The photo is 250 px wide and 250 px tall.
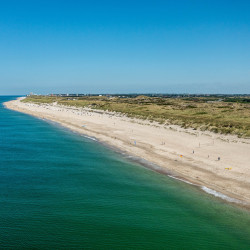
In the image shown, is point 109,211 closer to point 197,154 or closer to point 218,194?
point 218,194

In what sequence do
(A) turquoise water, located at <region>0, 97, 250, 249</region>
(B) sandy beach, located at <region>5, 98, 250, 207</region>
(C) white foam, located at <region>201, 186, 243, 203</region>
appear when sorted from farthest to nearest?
(B) sandy beach, located at <region>5, 98, 250, 207</region> < (C) white foam, located at <region>201, 186, 243, 203</region> < (A) turquoise water, located at <region>0, 97, 250, 249</region>

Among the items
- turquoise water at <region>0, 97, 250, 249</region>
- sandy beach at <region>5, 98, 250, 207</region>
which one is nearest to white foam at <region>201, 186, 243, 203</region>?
sandy beach at <region>5, 98, 250, 207</region>

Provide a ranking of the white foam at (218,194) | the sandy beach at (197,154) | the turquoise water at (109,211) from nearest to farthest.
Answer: the turquoise water at (109,211) → the white foam at (218,194) → the sandy beach at (197,154)

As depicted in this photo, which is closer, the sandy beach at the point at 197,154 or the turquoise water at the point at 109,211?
the turquoise water at the point at 109,211

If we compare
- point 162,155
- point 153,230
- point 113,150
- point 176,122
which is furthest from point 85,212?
point 176,122

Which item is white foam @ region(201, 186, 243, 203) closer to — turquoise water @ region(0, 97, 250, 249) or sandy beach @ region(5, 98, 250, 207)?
sandy beach @ region(5, 98, 250, 207)

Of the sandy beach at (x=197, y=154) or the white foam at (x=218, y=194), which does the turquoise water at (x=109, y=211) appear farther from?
the sandy beach at (x=197, y=154)

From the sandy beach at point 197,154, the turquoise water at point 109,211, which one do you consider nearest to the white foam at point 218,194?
the sandy beach at point 197,154

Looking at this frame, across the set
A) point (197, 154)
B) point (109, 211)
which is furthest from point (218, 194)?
point (197, 154)
